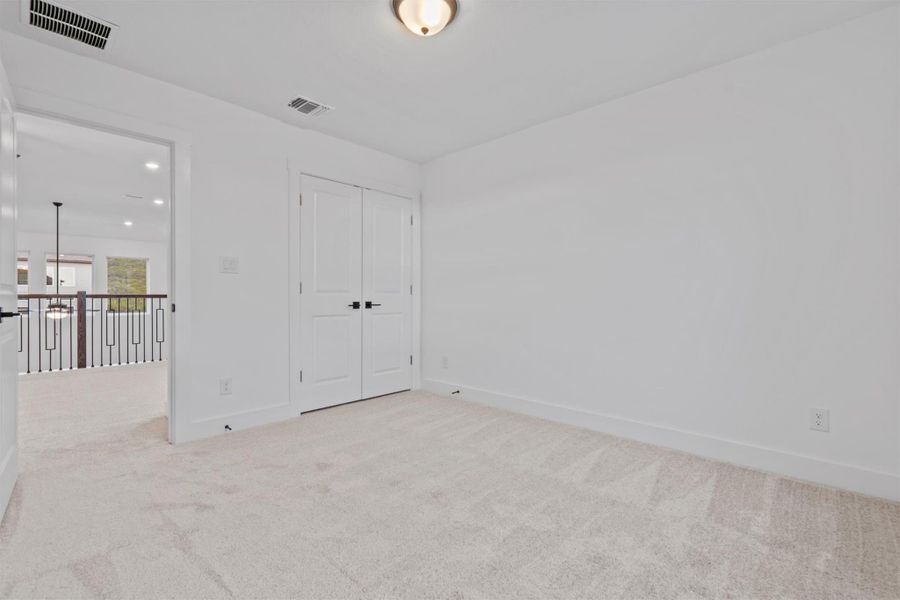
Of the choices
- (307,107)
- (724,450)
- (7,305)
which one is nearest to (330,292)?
(307,107)

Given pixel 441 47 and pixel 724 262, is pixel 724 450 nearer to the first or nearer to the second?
pixel 724 262

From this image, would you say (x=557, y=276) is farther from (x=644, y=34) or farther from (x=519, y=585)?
(x=519, y=585)

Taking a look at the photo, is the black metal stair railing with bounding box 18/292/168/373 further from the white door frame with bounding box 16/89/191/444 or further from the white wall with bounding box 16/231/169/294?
the white door frame with bounding box 16/89/191/444

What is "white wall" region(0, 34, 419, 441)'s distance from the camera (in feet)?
8.84

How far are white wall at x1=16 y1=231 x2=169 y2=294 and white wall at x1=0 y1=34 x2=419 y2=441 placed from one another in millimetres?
8563

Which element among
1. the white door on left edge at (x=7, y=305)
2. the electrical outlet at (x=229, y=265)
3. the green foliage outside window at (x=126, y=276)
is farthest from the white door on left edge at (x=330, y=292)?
the green foliage outside window at (x=126, y=276)

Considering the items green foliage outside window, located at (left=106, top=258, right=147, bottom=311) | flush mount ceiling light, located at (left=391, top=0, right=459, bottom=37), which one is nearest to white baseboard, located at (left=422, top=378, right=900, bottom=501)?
flush mount ceiling light, located at (left=391, top=0, right=459, bottom=37)

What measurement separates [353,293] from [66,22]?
2.45 metres

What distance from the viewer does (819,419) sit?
2.28 m

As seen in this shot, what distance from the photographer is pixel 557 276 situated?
3.36m

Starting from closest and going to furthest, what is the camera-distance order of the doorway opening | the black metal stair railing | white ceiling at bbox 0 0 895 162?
white ceiling at bbox 0 0 895 162, the doorway opening, the black metal stair railing

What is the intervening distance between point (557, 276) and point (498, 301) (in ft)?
2.03

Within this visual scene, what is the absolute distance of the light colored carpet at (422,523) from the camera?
1469 mm

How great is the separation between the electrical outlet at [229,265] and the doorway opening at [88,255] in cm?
33
